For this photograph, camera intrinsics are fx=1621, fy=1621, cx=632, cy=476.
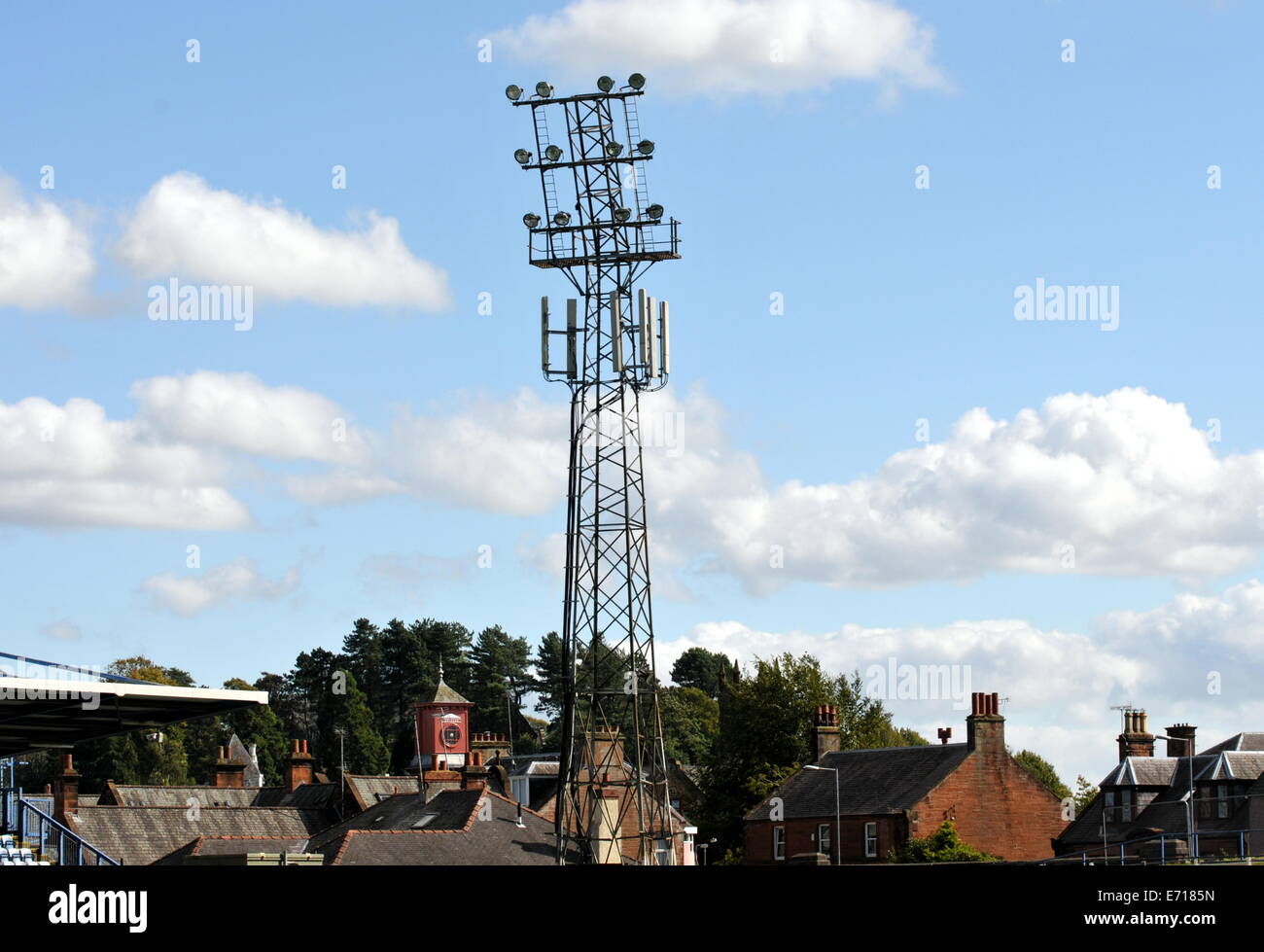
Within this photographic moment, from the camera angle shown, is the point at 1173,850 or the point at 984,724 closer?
the point at 1173,850

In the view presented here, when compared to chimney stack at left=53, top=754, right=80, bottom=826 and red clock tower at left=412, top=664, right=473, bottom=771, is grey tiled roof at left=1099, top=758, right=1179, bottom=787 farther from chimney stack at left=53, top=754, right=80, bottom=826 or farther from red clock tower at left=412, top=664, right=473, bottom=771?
red clock tower at left=412, top=664, right=473, bottom=771

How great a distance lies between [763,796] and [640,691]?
120 ft

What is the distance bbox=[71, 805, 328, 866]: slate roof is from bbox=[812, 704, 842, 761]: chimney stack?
931 inches

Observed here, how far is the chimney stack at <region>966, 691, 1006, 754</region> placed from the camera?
65.6m

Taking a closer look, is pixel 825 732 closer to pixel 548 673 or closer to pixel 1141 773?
pixel 1141 773

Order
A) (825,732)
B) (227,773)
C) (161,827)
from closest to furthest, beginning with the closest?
(161,827)
(825,732)
(227,773)

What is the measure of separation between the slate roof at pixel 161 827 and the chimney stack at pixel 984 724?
1180 inches

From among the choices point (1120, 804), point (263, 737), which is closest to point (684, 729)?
point (263, 737)

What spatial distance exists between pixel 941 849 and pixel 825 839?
25.8ft

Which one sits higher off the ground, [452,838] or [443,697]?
[443,697]

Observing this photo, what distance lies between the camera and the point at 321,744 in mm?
152000

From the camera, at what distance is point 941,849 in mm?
61875
